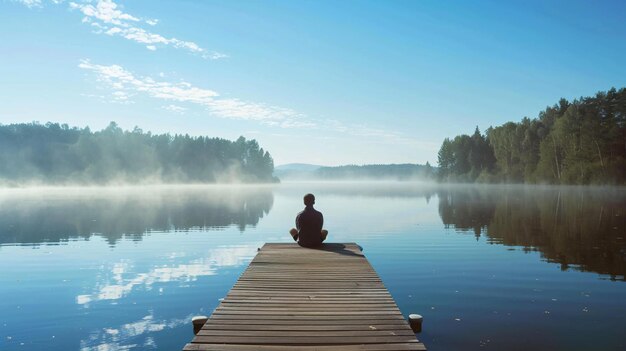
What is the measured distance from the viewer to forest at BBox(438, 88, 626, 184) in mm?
89750

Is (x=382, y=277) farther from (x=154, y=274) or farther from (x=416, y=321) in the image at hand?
(x=154, y=274)

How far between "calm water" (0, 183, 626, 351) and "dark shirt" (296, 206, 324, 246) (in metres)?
2.90

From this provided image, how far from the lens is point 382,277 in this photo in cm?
1577

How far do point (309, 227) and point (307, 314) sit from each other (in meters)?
8.76

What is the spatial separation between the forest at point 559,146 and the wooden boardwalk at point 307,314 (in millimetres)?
97280

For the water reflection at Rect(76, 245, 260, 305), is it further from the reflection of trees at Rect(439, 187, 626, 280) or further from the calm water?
the reflection of trees at Rect(439, 187, 626, 280)

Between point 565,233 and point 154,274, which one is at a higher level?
point 565,233

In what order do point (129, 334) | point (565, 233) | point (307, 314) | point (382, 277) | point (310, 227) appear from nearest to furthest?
point (307, 314) → point (129, 334) → point (382, 277) → point (310, 227) → point (565, 233)

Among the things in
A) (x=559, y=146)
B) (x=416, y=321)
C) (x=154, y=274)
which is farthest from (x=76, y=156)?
(x=416, y=321)

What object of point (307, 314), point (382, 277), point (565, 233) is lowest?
point (382, 277)

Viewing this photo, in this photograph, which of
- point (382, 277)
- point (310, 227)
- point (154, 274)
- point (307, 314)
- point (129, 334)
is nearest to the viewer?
point (307, 314)

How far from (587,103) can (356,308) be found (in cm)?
10695

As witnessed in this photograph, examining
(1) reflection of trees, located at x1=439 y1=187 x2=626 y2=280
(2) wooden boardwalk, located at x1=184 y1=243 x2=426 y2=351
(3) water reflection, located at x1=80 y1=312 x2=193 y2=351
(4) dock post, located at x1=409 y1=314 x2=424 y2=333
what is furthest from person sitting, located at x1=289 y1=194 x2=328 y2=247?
(1) reflection of trees, located at x1=439 y1=187 x2=626 y2=280

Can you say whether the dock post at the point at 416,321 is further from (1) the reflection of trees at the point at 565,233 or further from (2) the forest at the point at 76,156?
(2) the forest at the point at 76,156
